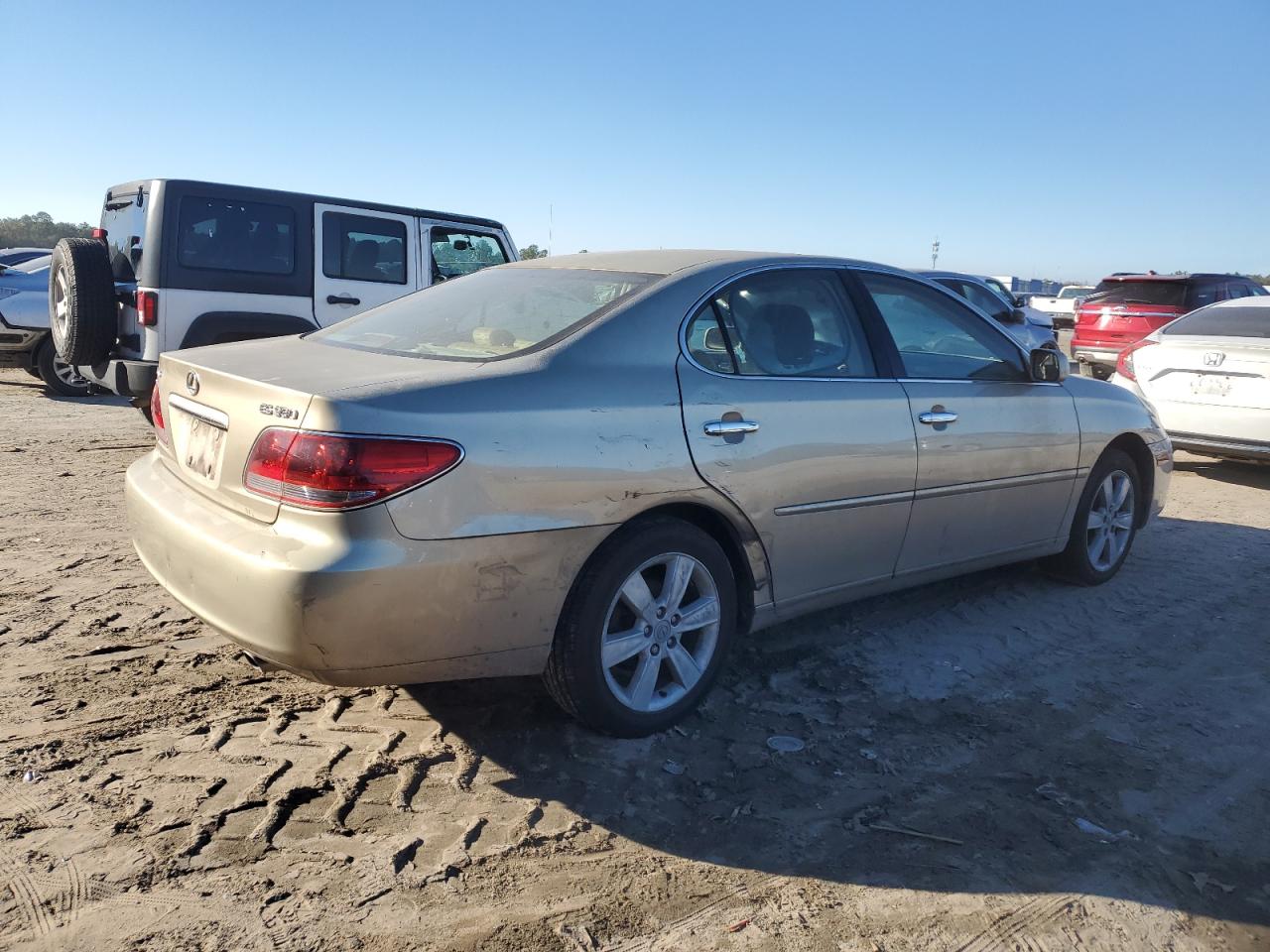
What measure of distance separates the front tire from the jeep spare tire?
17.8 feet

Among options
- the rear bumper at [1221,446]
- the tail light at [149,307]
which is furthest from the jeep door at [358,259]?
the rear bumper at [1221,446]

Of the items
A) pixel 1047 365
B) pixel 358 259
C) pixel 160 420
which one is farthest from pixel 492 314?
pixel 358 259

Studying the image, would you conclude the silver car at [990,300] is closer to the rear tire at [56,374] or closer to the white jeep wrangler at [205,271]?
the white jeep wrangler at [205,271]

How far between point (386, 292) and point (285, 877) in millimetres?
6589

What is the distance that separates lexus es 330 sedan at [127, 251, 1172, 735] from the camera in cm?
273

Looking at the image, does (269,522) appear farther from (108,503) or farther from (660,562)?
(108,503)

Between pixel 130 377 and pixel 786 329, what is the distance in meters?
4.95

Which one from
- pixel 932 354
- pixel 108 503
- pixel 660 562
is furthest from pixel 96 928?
pixel 108 503

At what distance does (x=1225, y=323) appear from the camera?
859cm

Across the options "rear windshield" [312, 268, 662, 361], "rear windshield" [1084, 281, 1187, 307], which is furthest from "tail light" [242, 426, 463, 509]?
"rear windshield" [1084, 281, 1187, 307]

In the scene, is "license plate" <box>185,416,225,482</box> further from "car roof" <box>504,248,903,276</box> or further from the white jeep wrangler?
the white jeep wrangler

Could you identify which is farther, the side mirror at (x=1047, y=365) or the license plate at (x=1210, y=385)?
the license plate at (x=1210, y=385)

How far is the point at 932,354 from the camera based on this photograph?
4.46 metres

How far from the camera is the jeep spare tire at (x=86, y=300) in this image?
6.92 meters
